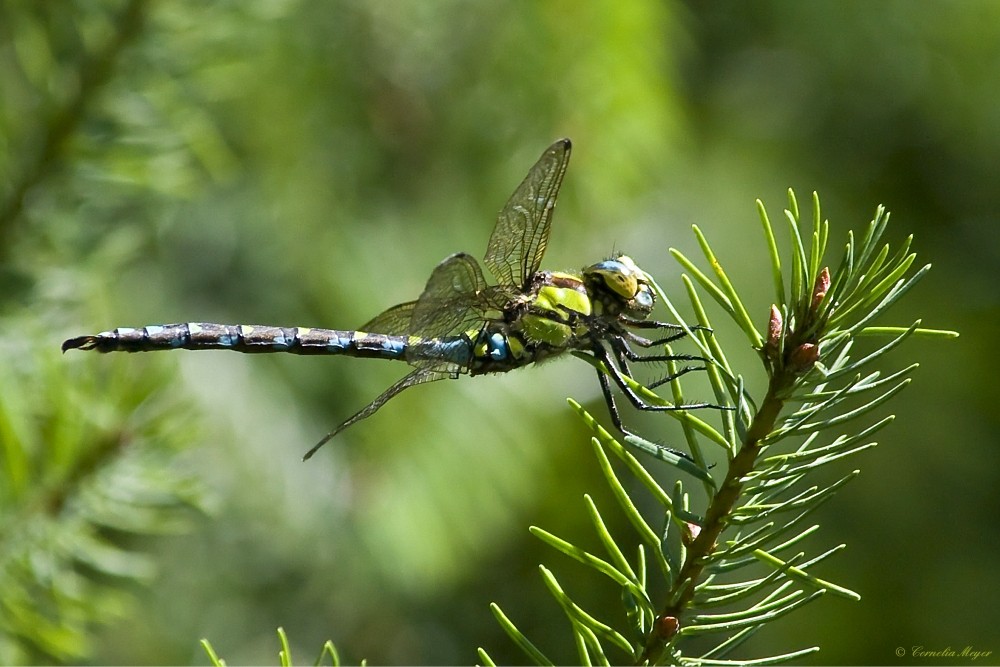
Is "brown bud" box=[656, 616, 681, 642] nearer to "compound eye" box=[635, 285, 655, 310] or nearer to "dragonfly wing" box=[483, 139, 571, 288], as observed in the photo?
"compound eye" box=[635, 285, 655, 310]

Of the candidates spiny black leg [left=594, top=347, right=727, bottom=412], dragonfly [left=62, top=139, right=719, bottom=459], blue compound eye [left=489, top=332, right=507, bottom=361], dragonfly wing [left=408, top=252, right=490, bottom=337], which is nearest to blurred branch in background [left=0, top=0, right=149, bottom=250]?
dragonfly [left=62, top=139, right=719, bottom=459]

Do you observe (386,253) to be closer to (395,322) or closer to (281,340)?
(395,322)

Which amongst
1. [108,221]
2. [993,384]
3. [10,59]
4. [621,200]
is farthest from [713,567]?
[993,384]

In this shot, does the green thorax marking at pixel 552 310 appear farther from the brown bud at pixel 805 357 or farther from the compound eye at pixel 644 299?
the brown bud at pixel 805 357

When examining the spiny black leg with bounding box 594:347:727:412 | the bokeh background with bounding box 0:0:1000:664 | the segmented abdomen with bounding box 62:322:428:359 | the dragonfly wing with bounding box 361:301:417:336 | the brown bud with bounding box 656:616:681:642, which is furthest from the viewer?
the dragonfly wing with bounding box 361:301:417:336

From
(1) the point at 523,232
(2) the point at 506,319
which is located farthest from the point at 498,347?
(1) the point at 523,232

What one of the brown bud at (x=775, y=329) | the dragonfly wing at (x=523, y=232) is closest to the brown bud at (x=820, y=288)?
the brown bud at (x=775, y=329)

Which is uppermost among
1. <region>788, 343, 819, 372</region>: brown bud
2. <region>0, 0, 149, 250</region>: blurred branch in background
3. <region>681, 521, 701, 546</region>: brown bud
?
<region>0, 0, 149, 250</region>: blurred branch in background

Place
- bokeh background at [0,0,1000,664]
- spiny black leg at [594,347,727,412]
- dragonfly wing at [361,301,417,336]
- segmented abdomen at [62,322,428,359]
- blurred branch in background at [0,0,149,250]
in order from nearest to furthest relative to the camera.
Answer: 1. spiny black leg at [594,347,727,412]
2. blurred branch in background at [0,0,149,250]
3. bokeh background at [0,0,1000,664]
4. segmented abdomen at [62,322,428,359]
5. dragonfly wing at [361,301,417,336]

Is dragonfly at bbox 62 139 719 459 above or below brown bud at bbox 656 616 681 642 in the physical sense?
above

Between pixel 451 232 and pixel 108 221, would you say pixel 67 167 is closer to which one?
pixel 108 221
